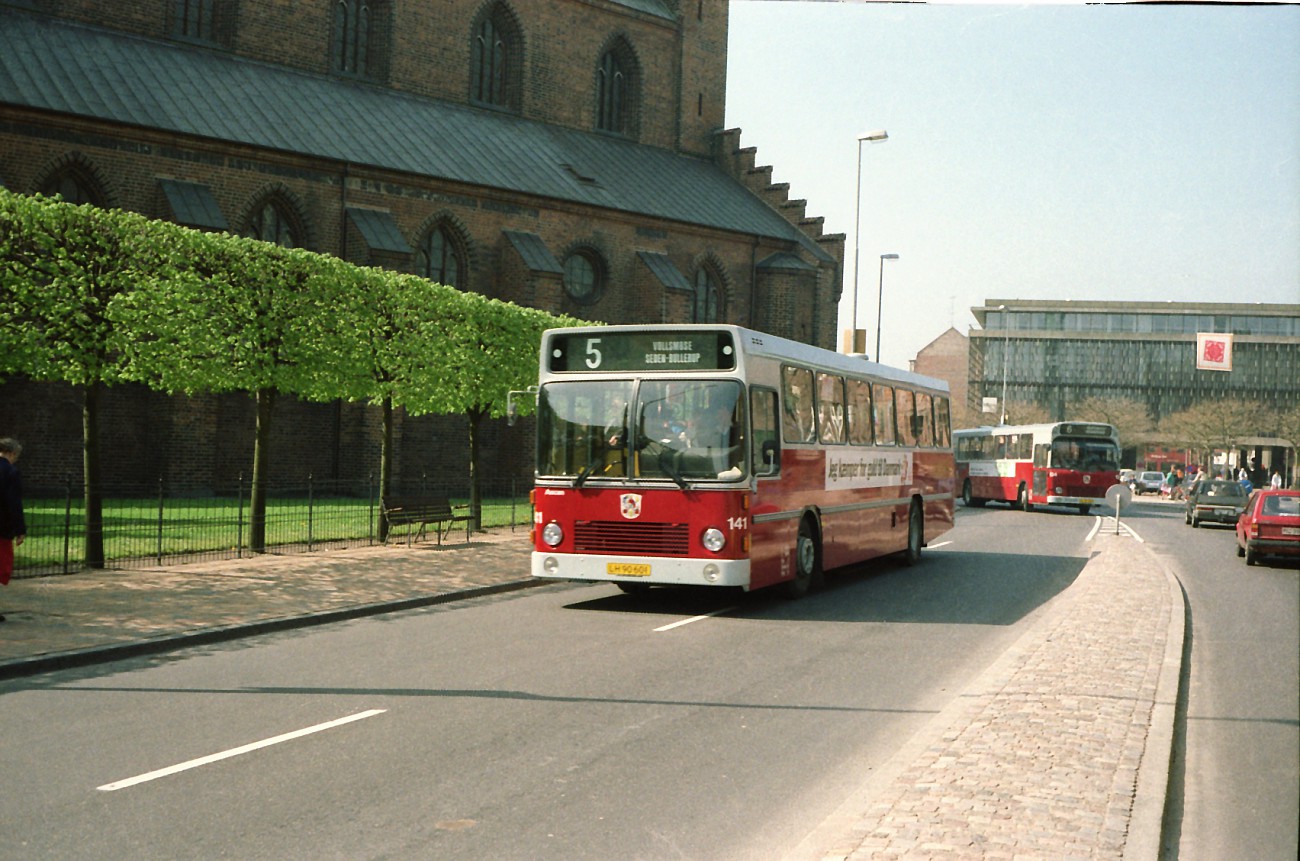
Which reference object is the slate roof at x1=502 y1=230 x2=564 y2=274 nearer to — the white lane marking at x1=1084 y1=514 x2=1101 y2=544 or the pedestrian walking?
the white lane marking at x1=1084 y1=514 x2=1101 y2=544

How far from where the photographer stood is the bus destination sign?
13188mm

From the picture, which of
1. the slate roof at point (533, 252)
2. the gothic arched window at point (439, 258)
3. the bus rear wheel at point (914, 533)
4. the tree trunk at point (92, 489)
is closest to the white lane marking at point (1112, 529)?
the bus rear wheel at point (914, 533)

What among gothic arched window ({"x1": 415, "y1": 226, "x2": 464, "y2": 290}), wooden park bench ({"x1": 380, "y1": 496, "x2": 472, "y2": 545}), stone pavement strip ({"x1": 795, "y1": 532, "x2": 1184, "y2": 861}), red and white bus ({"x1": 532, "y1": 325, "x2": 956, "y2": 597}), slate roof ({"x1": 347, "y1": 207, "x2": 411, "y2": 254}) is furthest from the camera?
gothic arched window ({"x1": 415, "y1": 226, "x2": 464, "y2": 290})

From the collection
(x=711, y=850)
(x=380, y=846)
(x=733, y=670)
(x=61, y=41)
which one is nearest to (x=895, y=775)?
(x=711, y=850)

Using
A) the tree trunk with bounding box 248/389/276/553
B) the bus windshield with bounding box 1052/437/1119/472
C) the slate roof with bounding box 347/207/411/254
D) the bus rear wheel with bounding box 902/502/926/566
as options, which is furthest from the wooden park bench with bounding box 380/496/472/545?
the bus windshield with bounding box 1052/437/1119/472

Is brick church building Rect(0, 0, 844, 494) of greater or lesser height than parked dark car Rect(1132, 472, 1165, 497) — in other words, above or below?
above

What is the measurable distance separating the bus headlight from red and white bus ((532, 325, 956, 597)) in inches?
0.4

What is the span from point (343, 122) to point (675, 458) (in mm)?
27073

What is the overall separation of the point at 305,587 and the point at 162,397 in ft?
57.8

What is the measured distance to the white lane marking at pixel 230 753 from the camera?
6.27 m

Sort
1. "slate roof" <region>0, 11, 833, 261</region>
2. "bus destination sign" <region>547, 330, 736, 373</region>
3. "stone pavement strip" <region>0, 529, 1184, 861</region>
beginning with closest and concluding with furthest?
"stone pavement strip" <region>0, 529, 1184, 861</region>
"bus destination sign" <region>547, 330, 736, 373</region>
"slate roof" <region>0, 11, 833, 261</region>

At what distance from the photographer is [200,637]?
1103 cm

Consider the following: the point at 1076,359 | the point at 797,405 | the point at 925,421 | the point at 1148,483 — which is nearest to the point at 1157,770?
the point at 797,405

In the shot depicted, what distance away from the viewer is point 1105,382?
350ft
